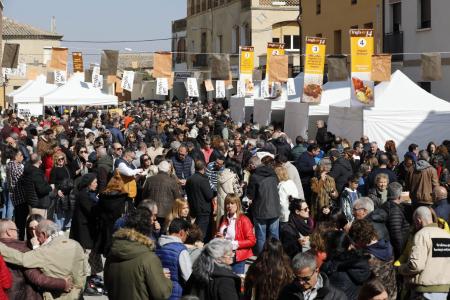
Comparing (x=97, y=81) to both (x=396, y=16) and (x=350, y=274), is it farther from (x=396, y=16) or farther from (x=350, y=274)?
(x=350, y=274)

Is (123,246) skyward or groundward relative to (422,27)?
groundward

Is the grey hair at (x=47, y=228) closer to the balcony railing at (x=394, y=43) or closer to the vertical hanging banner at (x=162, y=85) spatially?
the balcony railing at (x=394, y=43)

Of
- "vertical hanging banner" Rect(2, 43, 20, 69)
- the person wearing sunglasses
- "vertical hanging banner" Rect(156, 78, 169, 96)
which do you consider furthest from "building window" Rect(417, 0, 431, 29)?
the person wearing sunglasses

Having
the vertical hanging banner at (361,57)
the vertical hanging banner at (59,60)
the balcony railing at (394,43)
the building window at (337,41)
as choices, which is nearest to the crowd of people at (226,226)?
the vertical hanging banner at (361,57)

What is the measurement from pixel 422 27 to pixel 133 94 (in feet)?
172

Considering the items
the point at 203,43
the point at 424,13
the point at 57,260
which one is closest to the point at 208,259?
the point at 57,260

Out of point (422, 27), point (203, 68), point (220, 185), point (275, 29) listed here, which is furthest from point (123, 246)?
point (203, 68)

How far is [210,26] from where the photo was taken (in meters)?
64.4

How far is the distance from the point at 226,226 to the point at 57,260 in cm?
294

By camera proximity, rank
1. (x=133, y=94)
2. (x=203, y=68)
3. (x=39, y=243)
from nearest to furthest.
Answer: (x=39, y=243), (x=203, y=68), (x=133, y=94)

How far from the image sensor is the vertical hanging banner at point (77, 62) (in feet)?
109

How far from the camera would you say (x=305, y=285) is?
646 cm

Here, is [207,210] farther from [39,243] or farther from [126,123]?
[126,123]

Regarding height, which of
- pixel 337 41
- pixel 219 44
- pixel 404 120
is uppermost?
pixel 219 44
